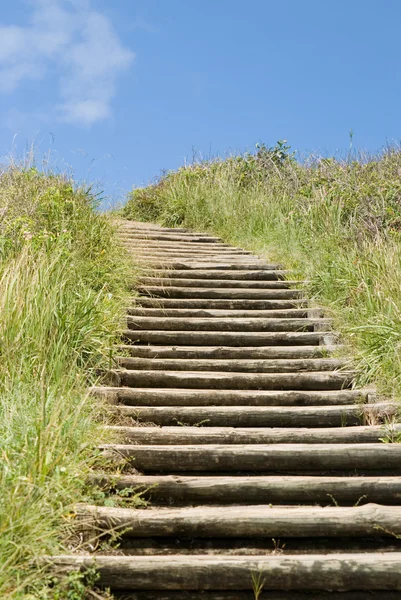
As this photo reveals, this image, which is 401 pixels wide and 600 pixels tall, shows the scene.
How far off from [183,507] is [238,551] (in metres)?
0.49

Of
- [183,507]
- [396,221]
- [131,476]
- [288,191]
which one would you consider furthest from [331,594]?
[288,191]

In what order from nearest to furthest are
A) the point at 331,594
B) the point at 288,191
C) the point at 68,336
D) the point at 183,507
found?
the point at 331,594
the point at 183,507
the point at 68,336
the point at 288,191

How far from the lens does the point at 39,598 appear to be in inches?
119

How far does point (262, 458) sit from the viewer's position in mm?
4492

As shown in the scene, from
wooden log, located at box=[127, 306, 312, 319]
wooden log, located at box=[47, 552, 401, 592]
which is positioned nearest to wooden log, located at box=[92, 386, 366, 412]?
wooden log, located at box=[127, 306, 312, 319]

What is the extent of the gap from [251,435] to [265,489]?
645 millimetres

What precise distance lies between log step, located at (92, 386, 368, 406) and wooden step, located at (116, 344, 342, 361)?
779mm

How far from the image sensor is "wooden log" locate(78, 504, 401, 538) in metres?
3.75

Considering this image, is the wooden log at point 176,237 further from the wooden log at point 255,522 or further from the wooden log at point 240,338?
the wooden log at point 255,522

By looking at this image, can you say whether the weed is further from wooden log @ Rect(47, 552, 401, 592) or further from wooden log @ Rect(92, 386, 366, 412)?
wooden log @ Rect(92, 386, 366, 412)

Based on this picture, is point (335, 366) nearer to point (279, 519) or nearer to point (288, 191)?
point (279, 519)

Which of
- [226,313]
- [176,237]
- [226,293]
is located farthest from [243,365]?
[176,237]

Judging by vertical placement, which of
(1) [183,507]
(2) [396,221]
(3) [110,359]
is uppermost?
(2) [396,221]

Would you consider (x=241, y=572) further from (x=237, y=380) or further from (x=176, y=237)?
(x=176, y=237)
